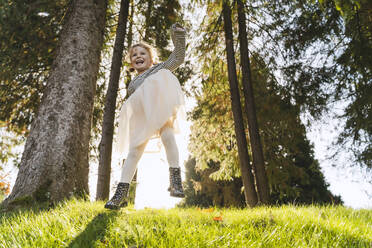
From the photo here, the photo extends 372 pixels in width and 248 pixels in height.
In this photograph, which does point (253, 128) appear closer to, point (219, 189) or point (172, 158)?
point (172, 158)

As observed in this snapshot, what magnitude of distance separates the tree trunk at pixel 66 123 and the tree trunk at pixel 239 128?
301 centimetres

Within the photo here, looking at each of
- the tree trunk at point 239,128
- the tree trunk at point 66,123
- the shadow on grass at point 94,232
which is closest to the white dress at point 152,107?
the shadow on grass at point 94,232

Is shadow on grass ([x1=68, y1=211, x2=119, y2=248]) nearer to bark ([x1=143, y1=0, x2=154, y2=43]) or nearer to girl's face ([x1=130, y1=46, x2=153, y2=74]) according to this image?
girl's face ([x1=130, y1=46, x2=153, y2=74])

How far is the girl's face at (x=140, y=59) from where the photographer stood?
3.39 m

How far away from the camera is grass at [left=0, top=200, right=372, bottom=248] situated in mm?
2008

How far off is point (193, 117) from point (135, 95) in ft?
17.5

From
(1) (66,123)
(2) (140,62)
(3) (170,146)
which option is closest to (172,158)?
(3) (170,146)

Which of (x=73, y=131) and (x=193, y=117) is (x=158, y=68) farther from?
(x=193, y=117)

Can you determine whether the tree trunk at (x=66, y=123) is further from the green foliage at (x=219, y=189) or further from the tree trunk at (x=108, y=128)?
the green foliage at (x=219, y=189)

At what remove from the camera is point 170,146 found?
9.86ft

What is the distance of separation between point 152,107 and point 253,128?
140 inches

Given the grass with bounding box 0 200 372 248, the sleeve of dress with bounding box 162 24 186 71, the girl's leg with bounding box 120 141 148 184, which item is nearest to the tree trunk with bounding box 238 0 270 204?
the grass with bounding box 0 200 372 248

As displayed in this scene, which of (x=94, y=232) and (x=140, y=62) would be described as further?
(x=140, y=62)

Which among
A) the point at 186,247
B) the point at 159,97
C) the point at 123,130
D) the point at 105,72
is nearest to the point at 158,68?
the point at 159,97
